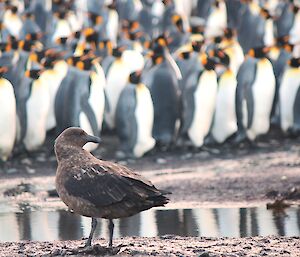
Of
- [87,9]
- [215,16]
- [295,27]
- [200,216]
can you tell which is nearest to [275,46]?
[295,27]

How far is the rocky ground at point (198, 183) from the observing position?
7.19m

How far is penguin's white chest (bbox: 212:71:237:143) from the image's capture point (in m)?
15.1

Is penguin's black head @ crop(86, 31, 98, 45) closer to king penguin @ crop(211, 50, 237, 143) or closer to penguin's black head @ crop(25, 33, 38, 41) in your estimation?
penguin's black head @ crop(25, 33, 38, 41)

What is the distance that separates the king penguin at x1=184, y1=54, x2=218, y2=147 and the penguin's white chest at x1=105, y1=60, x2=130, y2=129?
4.63 feet

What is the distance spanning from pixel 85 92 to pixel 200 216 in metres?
5.33

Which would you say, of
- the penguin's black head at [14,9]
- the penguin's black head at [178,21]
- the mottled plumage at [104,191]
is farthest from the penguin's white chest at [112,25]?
the mottled plumage at [104,191]

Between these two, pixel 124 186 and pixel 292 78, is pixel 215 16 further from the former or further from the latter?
pixel 124 186

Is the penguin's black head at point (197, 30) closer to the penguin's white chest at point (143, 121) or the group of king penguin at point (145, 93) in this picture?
the group of king penguin at point (145, 93)

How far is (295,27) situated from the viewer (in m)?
22.1

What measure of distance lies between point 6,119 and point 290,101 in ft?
14.1

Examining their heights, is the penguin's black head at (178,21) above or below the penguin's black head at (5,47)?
above

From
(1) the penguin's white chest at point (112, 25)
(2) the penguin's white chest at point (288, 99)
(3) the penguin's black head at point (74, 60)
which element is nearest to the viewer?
(3) the penguin's black head at point (74, 60)

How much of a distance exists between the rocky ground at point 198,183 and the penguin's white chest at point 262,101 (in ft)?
0.76

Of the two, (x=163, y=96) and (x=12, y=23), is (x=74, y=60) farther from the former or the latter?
(x=12, y=23)
